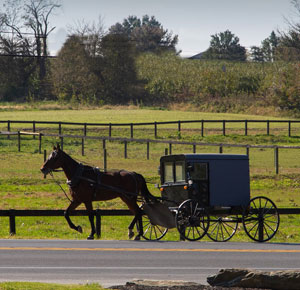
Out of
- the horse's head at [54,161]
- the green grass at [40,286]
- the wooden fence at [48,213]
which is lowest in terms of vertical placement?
the wooden fence at [48,213]

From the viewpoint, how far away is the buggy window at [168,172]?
68.9 feet

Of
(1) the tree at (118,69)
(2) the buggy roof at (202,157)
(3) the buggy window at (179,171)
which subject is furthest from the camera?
(1) the tree at (118,69)

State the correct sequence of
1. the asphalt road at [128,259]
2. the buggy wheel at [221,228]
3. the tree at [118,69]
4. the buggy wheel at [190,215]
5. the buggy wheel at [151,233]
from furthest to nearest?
1. the tree at [118,69]
2. the buggy wheel at [151,233]
3. the buggy wheel at [221,228]
4. the buggy wheel at [190,215]
5. the asphalt road at [128,259]

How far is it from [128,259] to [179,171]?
4980 mm

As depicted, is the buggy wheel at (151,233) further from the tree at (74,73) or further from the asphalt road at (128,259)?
the tree at (74,73)

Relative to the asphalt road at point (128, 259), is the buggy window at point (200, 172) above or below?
above

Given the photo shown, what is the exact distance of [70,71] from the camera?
90.0 metres

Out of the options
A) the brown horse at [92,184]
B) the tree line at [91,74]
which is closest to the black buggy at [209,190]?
the brown horse at [92,184]

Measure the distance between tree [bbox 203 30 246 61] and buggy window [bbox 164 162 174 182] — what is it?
133m

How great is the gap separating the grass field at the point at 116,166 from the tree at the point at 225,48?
264 feet

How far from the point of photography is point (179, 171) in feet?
68.0

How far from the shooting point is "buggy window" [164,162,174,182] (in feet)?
68.9

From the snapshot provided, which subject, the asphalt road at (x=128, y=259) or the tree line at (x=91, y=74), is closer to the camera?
the asphalt road at (x=128, y=259)

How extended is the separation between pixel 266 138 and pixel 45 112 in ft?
95.5
